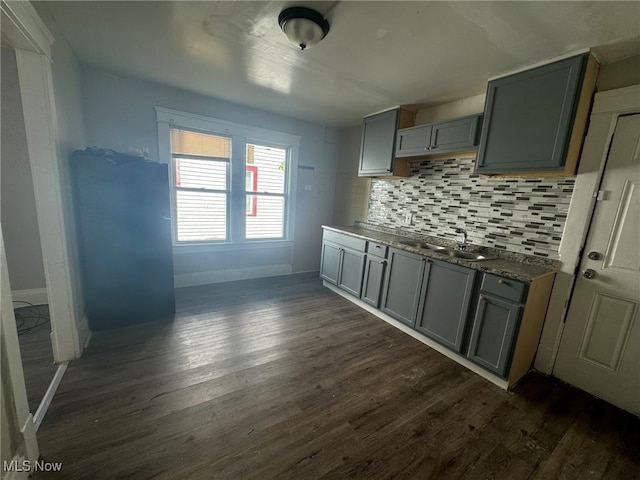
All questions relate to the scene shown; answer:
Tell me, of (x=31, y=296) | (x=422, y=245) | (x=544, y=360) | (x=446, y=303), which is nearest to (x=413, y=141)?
(x=422, y=245)

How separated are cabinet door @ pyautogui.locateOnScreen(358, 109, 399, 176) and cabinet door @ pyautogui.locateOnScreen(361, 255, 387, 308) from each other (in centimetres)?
118

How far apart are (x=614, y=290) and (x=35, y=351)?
456cm

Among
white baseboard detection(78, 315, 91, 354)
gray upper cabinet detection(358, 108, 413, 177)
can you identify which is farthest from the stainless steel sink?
white baseboard detection(78, 315, 91, 354)

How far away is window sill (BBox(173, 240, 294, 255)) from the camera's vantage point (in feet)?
11.5

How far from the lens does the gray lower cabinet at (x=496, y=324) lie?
6.31ft

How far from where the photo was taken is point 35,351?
6.93 ft

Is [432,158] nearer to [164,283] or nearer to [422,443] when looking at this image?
[422,443]

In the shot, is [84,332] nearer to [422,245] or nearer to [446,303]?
[446,303]

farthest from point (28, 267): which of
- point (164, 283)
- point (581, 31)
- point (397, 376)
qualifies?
point (581, 31)

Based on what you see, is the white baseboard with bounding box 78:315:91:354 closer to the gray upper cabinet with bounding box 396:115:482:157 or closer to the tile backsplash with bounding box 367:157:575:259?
the tile backsplash with bounding box 367:157:575:259

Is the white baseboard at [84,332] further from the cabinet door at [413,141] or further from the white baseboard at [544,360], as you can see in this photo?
the white baseboard at [544,360]

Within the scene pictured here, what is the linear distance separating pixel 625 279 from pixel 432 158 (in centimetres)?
197

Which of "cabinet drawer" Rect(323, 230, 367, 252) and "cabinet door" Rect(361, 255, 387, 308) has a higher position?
"cabinet drawer" Rect(323, 230, 367, 252)

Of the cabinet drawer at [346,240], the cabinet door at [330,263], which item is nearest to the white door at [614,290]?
the cabinet drawer at [346,240]
